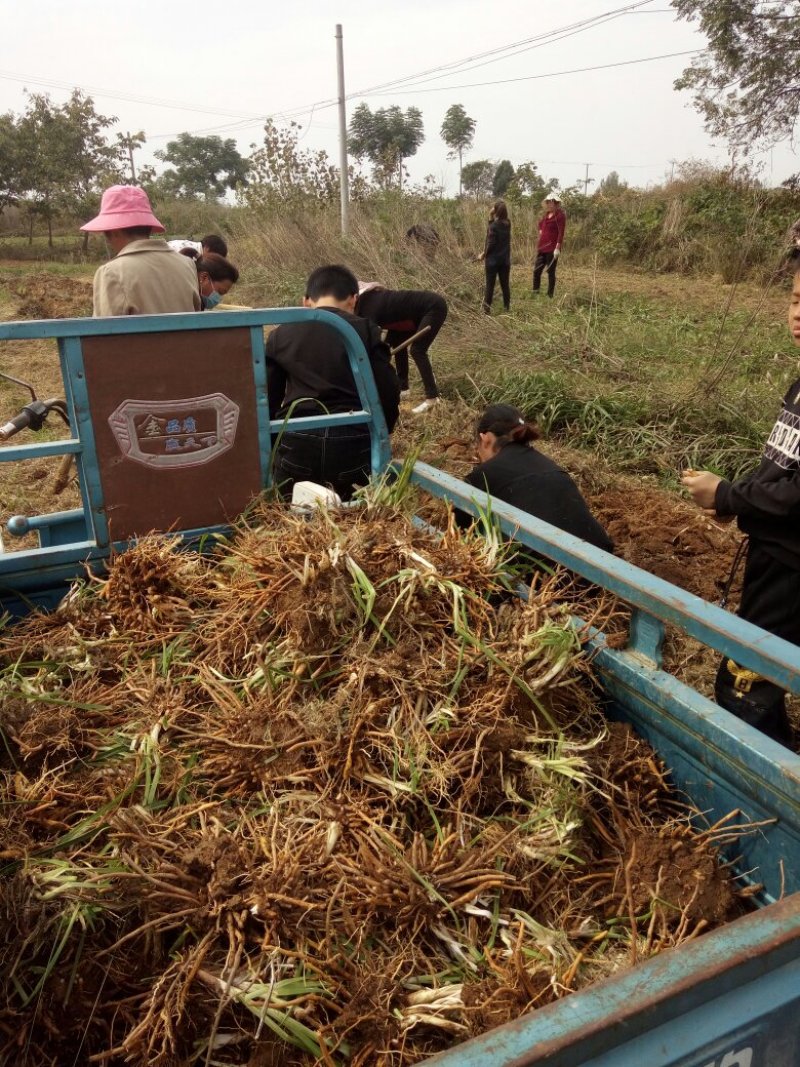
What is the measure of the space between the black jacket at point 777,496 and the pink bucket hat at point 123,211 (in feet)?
9.19

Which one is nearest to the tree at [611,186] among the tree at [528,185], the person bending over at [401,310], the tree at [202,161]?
the tree at [528,185]

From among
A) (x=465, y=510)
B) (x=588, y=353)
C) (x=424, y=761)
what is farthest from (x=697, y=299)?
(x=424, y=761)

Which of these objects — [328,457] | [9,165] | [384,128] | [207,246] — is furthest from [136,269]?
[384,128]

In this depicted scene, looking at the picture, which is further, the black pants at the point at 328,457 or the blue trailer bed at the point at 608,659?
the black pants at the point at 328,457

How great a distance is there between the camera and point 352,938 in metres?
1.37

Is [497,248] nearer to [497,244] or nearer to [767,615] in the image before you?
[497,244]

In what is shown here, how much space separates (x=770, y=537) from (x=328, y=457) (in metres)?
1.69

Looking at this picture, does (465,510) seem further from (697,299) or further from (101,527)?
(697,299)

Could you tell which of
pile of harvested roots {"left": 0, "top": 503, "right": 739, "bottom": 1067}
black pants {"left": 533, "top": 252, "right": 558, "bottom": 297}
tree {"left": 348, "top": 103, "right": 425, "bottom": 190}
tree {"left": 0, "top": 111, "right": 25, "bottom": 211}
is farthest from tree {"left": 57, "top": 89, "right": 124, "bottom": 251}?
pile of harvested roots {"left": 0, "top": 503, "right": 739, "bottom": 1067}

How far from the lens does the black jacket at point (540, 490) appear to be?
3006 mm

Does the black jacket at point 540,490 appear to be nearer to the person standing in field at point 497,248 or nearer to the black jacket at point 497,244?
the person standing in field at point 497,248

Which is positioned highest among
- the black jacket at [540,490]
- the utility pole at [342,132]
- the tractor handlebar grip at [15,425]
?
the utility pole at [342,132]

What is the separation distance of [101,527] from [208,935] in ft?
4.35

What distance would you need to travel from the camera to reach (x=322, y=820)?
60.6 inches
